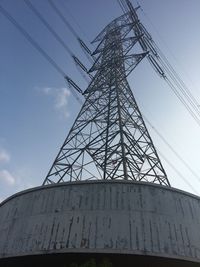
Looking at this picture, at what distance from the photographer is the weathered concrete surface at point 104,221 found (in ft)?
30.6

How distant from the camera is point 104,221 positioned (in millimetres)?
9711

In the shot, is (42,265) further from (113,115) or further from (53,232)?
(113,115)

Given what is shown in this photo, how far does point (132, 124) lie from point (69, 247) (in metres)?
7.95

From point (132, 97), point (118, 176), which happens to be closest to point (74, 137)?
point (118, 176)

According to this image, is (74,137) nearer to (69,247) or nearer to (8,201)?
(8,201)

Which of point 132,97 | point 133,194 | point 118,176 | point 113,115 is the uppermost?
point 132,97

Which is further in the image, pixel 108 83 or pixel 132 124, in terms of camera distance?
pixel 108 83

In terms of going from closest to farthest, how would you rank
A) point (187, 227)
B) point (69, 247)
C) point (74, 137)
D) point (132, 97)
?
point (69, 247)
point (187, 227)
point (74, 137)
point (132, 97)

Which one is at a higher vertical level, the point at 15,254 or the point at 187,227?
the point at 187,227

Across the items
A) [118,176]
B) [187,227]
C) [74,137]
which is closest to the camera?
[187,227]

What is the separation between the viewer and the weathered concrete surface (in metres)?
9.33

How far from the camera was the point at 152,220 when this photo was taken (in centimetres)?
983

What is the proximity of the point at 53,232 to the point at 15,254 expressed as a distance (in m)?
1.45

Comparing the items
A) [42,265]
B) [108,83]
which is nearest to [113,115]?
[108,83]
